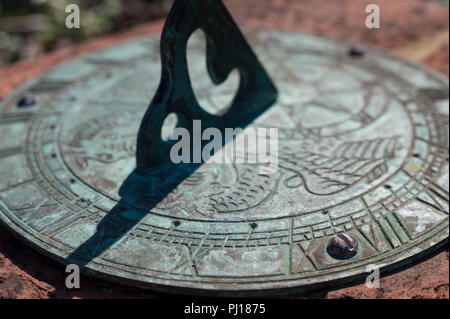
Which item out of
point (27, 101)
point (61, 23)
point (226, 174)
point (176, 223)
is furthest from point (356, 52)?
point (61, 23)

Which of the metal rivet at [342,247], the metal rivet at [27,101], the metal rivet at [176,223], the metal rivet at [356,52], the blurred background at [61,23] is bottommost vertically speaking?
the metal rivet at [342,247]

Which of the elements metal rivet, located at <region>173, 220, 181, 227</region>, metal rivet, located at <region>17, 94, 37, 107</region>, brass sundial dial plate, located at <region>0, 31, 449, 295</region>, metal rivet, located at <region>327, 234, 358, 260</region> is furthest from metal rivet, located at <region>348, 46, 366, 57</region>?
metal rivet, located at <region>17, 94, 37, 107</region>

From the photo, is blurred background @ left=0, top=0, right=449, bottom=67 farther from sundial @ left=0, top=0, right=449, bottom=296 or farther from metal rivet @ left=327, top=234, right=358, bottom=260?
metal rivet @ left=327, top=234, right=358, bottom=260

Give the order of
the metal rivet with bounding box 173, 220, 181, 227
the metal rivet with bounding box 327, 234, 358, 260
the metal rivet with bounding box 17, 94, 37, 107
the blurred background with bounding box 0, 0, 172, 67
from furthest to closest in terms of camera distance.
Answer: the blurred background with bounding box 0, 0, 172, 67, the metal rivet with bounding box 17, 94, 37, 107, the metal rivet with bounding box 173, 220, 181, 227, the metal rivet with bounding box 327, 234, 358, 260

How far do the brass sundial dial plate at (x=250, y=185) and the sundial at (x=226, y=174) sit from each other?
0.01 meters

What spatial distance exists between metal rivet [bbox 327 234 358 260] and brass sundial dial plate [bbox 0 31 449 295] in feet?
0.16

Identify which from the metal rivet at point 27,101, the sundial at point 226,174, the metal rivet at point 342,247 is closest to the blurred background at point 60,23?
the sundial at point 226,174

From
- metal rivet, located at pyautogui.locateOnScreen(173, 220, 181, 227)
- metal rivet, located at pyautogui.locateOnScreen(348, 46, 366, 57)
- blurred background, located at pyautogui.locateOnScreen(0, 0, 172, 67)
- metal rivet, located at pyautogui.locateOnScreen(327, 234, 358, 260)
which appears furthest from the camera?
blurred background, located at pyautogui.locateOnScreen(0, 0, 172, 67)

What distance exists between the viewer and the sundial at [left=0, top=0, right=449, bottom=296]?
166 inches

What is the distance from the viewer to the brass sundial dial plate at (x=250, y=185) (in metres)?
4.18

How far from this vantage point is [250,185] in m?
4.97

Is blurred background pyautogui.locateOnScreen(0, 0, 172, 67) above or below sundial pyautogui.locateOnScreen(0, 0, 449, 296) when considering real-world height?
above

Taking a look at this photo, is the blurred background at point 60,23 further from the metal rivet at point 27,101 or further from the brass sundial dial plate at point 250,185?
the metal rivet at point 27,101
